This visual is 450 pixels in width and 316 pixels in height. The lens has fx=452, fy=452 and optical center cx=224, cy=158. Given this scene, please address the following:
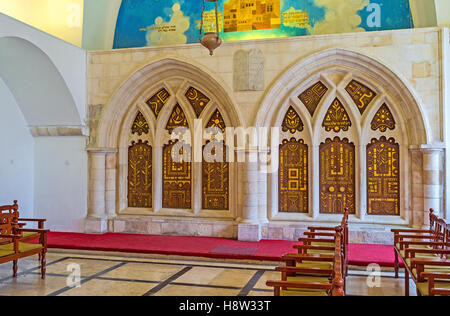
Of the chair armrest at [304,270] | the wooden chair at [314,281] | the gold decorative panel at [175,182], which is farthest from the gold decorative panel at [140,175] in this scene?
the chair armrest at [304,270]

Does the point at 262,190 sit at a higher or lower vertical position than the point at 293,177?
lower

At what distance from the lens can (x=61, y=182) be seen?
791 cm

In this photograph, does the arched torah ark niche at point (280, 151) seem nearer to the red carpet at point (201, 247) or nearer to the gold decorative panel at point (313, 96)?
the gold decorative panel at point (313, 96)

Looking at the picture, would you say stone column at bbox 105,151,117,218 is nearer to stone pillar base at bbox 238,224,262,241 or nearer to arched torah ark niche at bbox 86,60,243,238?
arched torah ark niche at bbox 86,60,243,238

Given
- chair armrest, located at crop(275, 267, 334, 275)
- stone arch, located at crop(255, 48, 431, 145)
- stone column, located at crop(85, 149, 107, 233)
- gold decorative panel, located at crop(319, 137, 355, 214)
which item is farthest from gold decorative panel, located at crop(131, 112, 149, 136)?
chair armrest, located at crop(275, 267, 334, 275)

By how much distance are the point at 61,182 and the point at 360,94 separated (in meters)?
5.23

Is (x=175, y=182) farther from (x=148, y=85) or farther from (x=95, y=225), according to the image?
(x=148, y=85)

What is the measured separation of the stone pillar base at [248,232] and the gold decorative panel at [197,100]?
6.74 feet

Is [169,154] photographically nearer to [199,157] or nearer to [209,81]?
[199,157]

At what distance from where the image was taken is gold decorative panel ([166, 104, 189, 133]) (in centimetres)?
768

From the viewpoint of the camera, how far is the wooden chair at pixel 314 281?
2805 mm

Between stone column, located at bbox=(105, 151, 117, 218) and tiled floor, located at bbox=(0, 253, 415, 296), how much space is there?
5.28 ft

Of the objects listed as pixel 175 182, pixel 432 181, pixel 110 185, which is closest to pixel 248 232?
pixel 175 182
